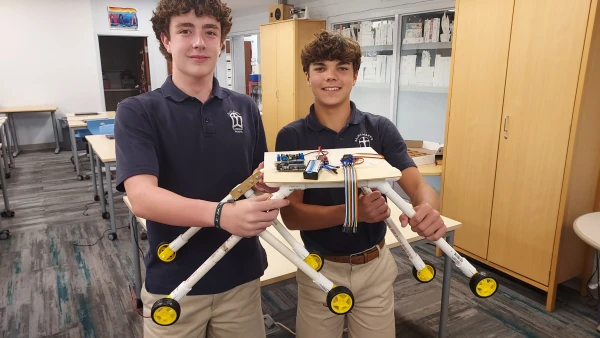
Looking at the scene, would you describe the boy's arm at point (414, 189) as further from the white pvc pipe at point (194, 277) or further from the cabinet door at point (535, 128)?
the cabinet door at point (535, 128)

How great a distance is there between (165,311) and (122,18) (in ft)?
28.1

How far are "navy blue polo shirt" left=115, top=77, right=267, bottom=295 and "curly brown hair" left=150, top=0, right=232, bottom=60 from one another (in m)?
0.15

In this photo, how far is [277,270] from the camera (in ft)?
5.33

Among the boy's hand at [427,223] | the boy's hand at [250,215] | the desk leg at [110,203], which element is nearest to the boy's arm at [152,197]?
the boy's hand at [250,215]

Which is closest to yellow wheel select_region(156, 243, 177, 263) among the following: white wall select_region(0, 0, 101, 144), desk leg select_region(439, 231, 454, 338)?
desk leg select_region(439, 231, 454, 338)

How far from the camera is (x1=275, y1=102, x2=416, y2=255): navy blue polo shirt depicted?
54.2 inches

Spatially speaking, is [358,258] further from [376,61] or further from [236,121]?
[376,61]

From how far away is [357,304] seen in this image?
1403 mm

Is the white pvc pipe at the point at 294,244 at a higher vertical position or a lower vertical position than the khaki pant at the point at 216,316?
higher

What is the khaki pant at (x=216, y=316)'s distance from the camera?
1.13 m

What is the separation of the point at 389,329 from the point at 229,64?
7.70 m

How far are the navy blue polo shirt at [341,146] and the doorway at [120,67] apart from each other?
926 centimetres

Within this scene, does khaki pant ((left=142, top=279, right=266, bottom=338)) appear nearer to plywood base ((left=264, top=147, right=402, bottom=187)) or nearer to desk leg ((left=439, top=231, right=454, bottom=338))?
plywood base ((left=264, top=147, right=402, bottom=187))

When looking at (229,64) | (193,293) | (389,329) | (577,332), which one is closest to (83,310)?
(193,293)
